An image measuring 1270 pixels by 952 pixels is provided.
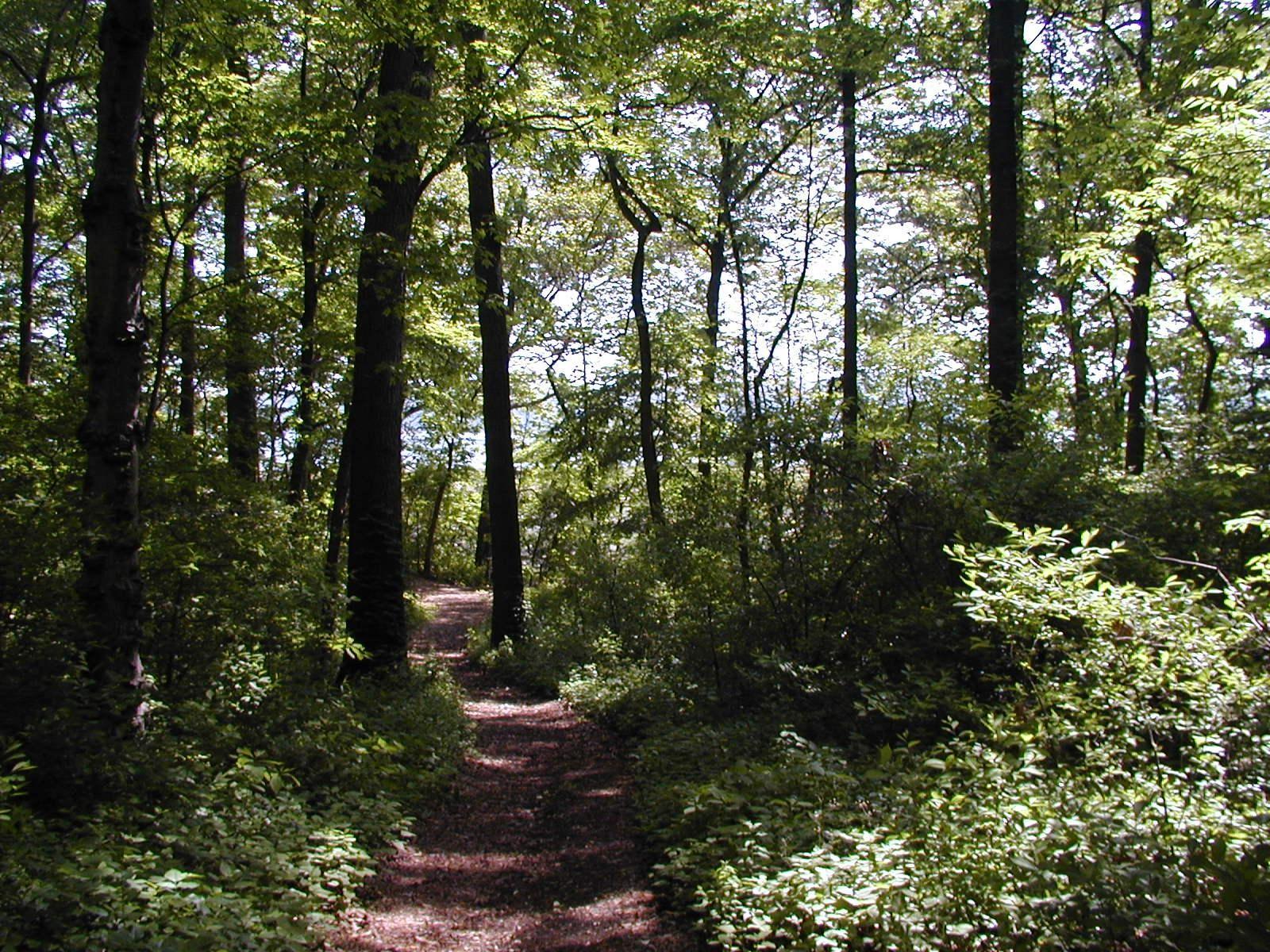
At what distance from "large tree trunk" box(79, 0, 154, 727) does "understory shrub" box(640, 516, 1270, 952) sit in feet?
12.4

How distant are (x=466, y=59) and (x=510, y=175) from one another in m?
15.8

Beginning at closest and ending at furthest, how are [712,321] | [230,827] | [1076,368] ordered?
[230,827], [1076,368], [712,321]

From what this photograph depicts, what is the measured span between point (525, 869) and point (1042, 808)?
11.6 feet

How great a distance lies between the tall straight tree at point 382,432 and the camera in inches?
388

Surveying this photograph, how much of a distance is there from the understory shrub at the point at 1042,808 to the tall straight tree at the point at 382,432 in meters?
4.57

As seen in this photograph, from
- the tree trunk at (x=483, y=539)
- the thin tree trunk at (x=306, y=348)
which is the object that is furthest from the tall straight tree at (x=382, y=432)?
the tree trunk at (x=483, y=539)

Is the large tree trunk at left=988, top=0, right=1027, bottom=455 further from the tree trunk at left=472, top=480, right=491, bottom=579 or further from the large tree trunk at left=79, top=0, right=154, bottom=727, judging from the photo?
the tree trunk at left=472, top=480, right=491, bottom=579

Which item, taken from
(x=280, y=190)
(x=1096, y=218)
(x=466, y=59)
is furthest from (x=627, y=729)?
(x=1096, y=218)

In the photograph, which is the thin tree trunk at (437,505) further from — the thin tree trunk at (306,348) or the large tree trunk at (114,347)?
the large tree trunk at (114,347)

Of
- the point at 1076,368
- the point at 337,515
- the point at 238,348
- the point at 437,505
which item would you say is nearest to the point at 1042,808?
the point at 238,348

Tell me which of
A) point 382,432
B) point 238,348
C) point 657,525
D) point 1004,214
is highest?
point 1004,214

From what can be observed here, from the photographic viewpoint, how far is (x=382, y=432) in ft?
33.7

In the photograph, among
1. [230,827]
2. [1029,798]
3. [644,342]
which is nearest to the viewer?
[1029,798]

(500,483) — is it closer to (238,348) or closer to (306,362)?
(306,362)
